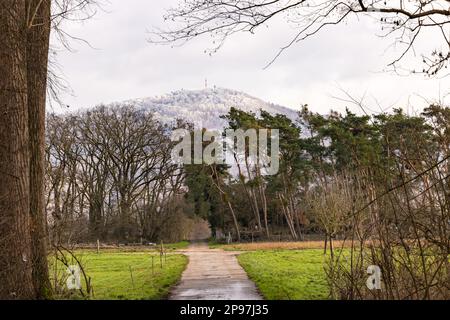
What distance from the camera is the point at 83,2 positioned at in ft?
31.5

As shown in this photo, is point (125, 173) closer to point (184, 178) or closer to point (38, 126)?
point (184, 178)

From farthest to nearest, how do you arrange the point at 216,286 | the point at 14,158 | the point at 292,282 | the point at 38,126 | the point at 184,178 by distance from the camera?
the point at 184,178
the point at 292,282
the point at 216,286
the point at 38,126
the point at 14,158

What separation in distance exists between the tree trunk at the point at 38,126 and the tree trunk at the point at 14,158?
0.85 m

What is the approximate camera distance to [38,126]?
8758 mm

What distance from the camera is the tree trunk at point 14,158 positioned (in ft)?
23.5

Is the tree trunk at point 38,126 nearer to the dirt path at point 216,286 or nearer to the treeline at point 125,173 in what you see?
the dirt path at point 216,286

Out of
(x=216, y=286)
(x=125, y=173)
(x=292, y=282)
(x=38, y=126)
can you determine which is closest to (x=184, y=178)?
(x=125, y=173)

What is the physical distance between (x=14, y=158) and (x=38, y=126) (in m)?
1.40

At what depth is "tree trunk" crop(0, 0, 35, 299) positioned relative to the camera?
7156 millimetres

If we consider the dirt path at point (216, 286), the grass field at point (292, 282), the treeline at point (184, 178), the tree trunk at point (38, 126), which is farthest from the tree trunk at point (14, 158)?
the treeline at point (184, 178)

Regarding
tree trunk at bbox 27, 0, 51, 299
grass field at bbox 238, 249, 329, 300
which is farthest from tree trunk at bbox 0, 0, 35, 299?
grass field at bbox 238, 249, 329, 300

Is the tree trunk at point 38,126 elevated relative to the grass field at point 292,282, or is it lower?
elevated

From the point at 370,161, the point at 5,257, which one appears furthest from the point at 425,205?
the point at 5,257

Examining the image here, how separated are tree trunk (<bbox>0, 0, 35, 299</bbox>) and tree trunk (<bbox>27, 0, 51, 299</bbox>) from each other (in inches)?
33.4
